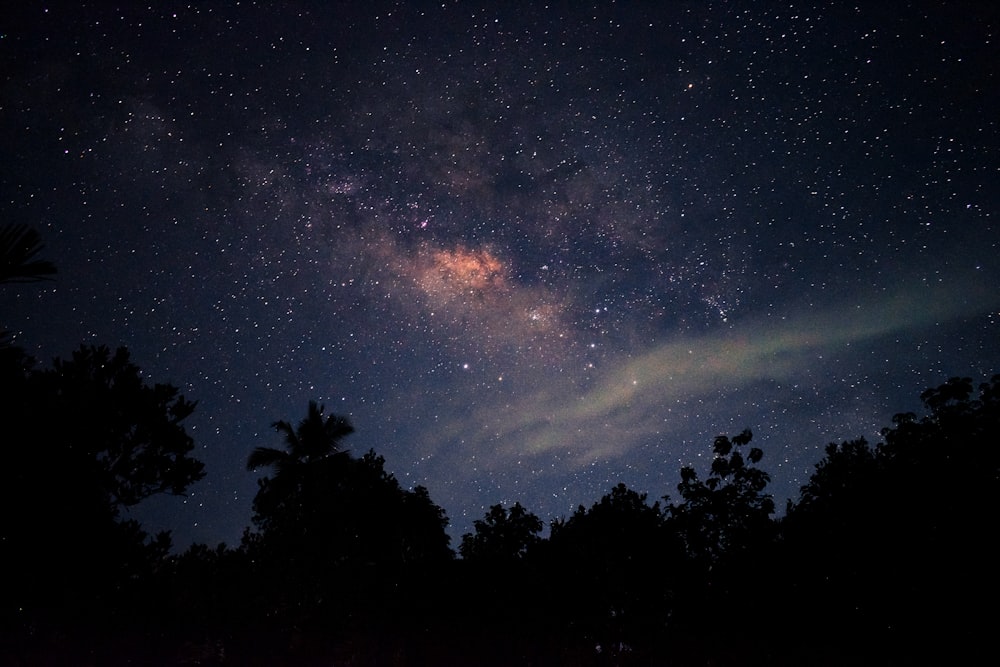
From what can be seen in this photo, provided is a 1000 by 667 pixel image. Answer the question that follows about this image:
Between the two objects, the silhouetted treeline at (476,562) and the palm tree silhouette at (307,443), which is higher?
the palm tree silhouette at (307,443)

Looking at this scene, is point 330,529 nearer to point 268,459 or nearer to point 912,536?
point 268,459

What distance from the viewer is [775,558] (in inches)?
828

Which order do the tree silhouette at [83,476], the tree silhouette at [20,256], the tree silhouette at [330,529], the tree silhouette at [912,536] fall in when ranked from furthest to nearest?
1. the tree silhouette at [330,529]
2. the tree silhouette at [912,536]
3. the tree silhouette at [83,476]
4. the tree silhouette at [20,256]

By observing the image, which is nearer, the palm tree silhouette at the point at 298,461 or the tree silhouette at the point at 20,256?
the tree silhouette at the point at 20,256

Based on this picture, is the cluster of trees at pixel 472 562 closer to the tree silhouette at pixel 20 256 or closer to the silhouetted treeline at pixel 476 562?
the silhouetted treeline at pixel 476 562

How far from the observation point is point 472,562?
88.5 feet

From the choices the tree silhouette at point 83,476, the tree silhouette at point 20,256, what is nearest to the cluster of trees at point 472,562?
the tree silhouette at point 83,476

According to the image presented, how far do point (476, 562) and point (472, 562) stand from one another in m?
0.21

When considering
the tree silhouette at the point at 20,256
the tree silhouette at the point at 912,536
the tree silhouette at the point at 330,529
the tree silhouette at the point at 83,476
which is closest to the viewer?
the tree silhouette at the point at 20,256

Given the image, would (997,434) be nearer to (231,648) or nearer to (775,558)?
(775,558)

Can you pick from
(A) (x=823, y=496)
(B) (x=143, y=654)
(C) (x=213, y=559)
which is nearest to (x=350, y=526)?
(B) (x=143, y=654)

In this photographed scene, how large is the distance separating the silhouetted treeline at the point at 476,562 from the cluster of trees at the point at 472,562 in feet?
0.21

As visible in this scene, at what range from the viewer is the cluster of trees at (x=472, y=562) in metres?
9.69

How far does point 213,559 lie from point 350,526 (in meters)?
10.5
